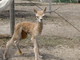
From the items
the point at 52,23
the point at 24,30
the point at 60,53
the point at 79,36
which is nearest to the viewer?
the point at 24,30

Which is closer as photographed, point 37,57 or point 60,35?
point 37,57

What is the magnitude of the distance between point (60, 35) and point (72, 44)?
992mm

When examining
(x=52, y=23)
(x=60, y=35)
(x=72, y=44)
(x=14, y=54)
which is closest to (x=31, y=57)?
(x=14, y=54)

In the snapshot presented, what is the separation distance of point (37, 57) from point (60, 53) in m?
0.88

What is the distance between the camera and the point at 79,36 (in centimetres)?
738

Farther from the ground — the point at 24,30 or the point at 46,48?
the point at 24,30

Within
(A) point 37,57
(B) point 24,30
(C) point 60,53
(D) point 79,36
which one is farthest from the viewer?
(D) point 79,36

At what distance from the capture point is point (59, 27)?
28.3ft

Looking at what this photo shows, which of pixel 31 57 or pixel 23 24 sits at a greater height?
pixel 23 24

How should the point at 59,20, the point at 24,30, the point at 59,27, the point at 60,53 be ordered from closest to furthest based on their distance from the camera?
the point at 24,30, the point at 60,53, the point at 59,27, the point at 59,20

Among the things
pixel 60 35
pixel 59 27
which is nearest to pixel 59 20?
pixel 59 27

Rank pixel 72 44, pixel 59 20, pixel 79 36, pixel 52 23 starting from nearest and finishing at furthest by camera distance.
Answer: pixel 72 44, pixel 79 36, pixel 52 23, pixel 59 20

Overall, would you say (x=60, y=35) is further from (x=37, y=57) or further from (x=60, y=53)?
(x=37, y=57)

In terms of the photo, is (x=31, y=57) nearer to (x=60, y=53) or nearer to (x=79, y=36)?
(x=60, y=53)
